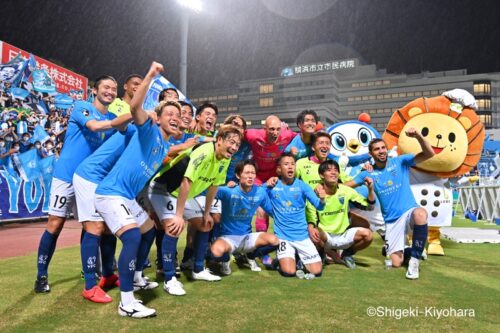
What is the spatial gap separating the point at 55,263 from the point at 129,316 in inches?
112

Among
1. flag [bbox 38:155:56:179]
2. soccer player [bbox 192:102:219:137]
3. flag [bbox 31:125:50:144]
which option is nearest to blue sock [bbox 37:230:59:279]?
soccer player [bbox 192:102:219:137]

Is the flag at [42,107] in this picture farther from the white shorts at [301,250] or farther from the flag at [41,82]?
the white shorts at [301,250]

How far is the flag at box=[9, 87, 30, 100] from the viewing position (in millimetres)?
11288

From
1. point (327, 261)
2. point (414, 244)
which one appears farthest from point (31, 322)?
point (414, 244)

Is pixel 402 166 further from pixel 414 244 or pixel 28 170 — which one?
pixel 28 170

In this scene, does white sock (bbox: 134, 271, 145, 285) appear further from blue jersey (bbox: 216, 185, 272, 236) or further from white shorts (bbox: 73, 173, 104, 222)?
blue jersey (bbox: 216, 185, 272, 236)

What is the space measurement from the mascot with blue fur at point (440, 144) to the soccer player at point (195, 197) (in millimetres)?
3682

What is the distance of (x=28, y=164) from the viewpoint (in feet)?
34.6

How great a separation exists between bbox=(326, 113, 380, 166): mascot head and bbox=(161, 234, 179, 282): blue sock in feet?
12.5

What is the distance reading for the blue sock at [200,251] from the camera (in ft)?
14.4

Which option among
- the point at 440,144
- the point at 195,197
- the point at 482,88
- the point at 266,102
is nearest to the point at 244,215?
the point at 195,197

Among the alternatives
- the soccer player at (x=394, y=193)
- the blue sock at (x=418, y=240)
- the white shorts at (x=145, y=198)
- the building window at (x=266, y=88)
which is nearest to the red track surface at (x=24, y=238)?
the white shorts at (x=145, y=198)

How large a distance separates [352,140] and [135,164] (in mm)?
4594

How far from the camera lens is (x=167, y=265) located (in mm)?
3836
